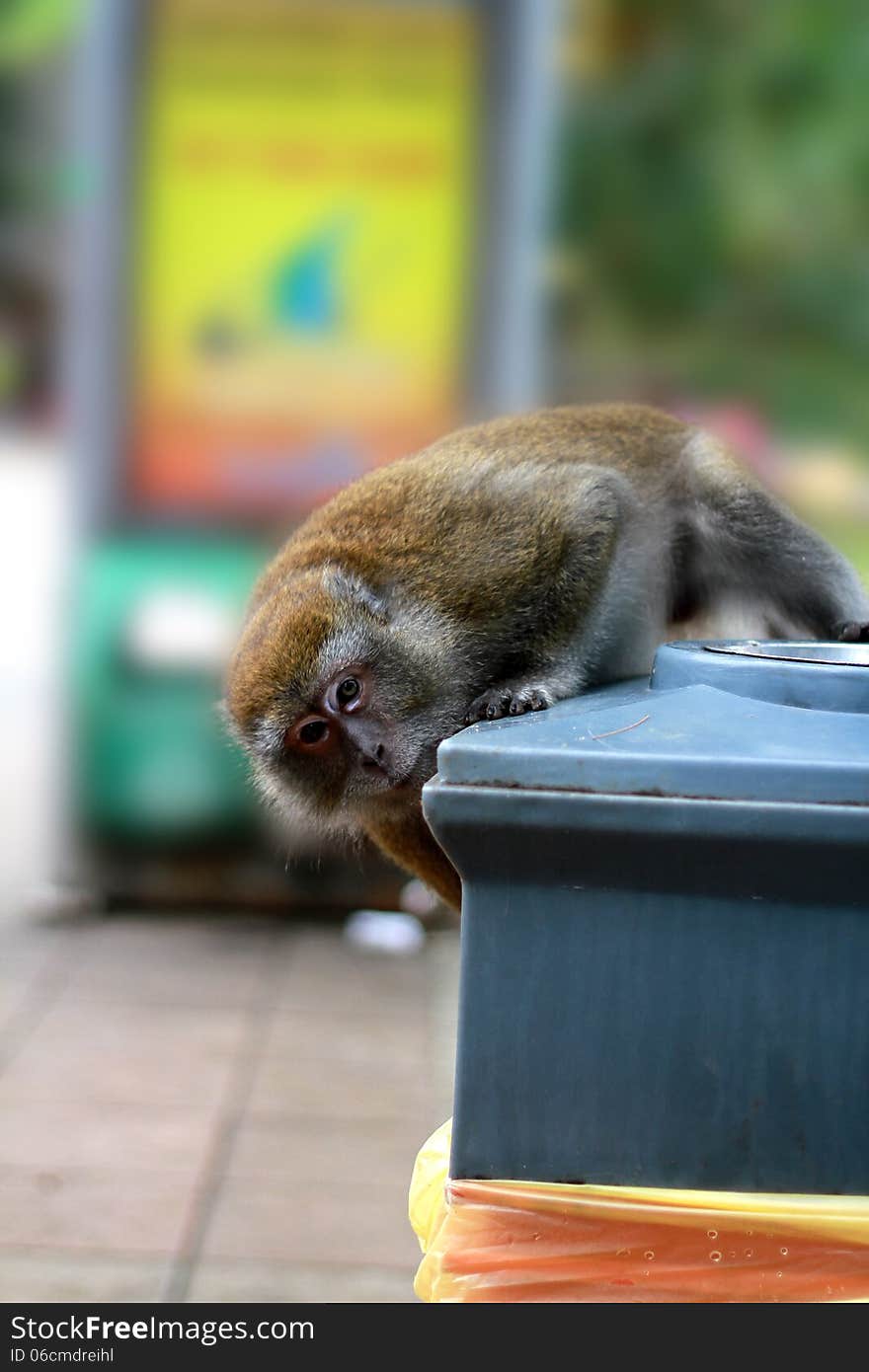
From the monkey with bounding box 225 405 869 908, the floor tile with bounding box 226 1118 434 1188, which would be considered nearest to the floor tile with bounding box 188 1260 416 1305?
the floor tile with bounding box 226 1118 434 1188

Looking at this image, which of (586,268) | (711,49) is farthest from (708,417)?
(711,49)

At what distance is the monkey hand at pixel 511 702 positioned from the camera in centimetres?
234

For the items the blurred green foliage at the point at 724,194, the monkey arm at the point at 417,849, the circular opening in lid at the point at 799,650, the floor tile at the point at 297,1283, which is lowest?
the floor tile at the point at 297,1283

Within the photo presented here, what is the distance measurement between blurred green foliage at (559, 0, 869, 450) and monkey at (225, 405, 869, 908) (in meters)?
3.44

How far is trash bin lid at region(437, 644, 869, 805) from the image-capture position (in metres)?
1.42

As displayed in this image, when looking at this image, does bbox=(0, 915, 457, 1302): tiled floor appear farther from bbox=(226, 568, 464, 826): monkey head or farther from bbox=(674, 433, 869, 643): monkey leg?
bbox=(674, 433, 869, 643): monkey leg

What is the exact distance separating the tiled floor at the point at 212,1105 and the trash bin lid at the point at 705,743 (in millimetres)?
2575

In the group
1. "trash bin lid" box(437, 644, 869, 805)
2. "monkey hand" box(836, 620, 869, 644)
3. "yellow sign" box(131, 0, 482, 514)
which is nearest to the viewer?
"trash bin lid" box(437, 644, 869, 805)

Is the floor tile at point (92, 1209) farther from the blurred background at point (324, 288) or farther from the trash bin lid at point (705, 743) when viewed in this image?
the trash bin lid at point (705, 743)

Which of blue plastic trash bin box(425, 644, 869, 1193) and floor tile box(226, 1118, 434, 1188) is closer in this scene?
blue plastic trash bin box(425, 644, 869, 1193)

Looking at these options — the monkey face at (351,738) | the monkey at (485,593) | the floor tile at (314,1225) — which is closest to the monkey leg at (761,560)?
the monkey at (485,593)
